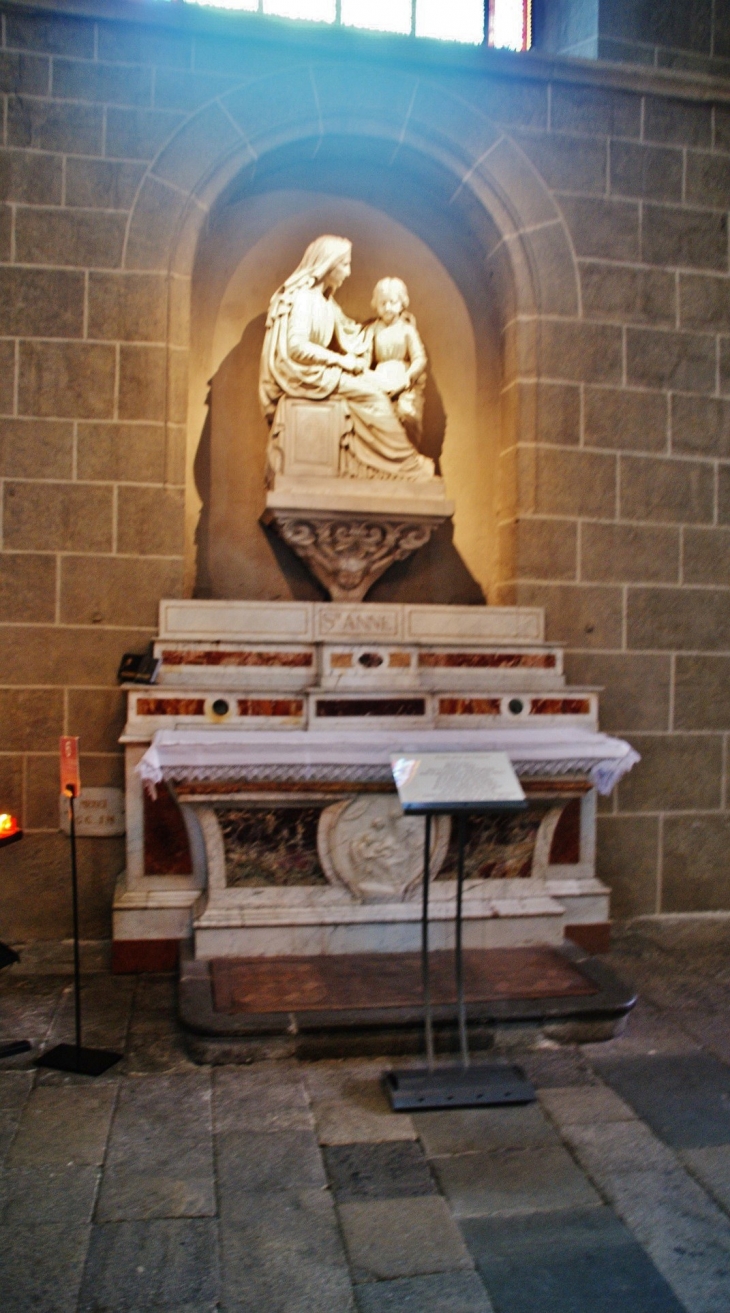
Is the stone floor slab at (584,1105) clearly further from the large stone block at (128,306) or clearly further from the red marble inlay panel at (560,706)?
the large stone block at (128,306)

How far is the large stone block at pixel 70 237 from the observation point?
4.71m

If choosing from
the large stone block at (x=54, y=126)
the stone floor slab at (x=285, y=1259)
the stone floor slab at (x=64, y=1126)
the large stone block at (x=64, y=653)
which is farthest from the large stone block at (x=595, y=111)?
the stone floor slab at (x=285, y=1259)

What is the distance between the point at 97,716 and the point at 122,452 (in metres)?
1.19

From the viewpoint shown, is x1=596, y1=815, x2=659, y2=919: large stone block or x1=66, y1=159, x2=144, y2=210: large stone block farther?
x1=596, y1=815, x2=659, y2=919: large stone block

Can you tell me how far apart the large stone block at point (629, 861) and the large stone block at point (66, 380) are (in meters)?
3.07

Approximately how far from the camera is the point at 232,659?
4.53 m

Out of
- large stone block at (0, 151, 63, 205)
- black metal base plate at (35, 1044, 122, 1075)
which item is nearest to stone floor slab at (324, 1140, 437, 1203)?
black metal base plate at (35, 1044, 122, 1075)

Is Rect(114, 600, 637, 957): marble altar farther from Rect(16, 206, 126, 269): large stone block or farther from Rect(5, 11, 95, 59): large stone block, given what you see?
Rect(5, 11, 95, 59): large stone block

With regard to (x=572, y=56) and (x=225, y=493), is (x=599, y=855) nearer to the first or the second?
(x=225, y=493)

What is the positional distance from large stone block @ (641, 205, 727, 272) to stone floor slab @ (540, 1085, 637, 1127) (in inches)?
155

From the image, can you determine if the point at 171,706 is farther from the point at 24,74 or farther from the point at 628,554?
the point at 24,74

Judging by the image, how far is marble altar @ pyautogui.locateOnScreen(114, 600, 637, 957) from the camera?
4.10m

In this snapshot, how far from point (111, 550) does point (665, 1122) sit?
318 cm

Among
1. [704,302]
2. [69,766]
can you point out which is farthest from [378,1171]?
[704,302]
